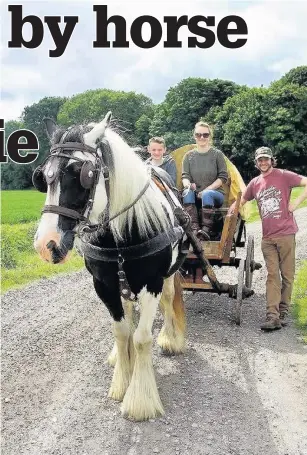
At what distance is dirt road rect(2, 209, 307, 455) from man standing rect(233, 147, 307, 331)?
511mm

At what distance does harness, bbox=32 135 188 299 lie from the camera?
304 cm

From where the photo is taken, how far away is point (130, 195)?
359 centimetres

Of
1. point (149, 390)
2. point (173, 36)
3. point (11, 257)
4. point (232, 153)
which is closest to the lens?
point (149, 390)

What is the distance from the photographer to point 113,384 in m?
4.28

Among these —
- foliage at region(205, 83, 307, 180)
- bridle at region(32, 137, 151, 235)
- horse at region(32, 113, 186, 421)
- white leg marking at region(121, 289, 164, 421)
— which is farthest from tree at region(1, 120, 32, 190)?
bridle at region(32, 137, 151, 235)

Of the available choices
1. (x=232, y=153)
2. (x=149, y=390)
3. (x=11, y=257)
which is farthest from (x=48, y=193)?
(x=232, y=153)

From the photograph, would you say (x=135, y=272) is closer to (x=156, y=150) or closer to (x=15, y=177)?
(x=156, y=150)

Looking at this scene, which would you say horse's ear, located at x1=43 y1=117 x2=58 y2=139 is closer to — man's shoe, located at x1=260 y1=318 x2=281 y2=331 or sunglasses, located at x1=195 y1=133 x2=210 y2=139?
sunglasses, located at x1=195 y1=133 x2=210 y2=139

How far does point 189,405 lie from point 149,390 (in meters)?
0.38

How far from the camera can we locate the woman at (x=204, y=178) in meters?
5.96

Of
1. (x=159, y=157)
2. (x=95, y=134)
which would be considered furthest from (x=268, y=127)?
(x=95, y=134)

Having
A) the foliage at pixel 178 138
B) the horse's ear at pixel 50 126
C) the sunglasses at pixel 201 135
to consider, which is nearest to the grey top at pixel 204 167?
the sunglasses at pixel 201 135

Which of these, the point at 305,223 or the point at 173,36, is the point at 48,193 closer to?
the point at 173,36

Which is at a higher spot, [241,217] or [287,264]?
[241,217]
